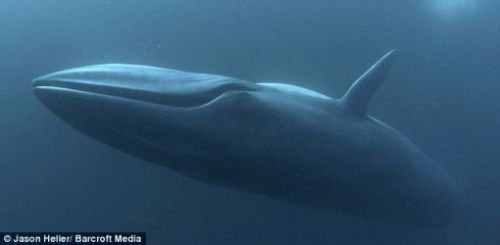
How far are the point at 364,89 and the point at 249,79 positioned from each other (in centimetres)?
876

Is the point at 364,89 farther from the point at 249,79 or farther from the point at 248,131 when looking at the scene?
the point at 249,79

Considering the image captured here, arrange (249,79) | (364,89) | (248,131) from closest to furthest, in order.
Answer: (248,131) → (364,89) → (249,79)

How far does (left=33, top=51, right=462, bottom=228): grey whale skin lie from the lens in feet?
21.4

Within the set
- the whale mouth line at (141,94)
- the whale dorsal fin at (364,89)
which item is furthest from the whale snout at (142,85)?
the whale dorsal fin at (364,89)

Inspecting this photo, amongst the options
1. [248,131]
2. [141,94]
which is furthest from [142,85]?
[248,131]

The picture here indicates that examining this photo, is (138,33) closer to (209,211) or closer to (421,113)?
(209,211)

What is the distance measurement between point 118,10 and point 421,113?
10843 mm

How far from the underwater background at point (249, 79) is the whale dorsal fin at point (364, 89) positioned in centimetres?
774

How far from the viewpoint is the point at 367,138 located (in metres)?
7.76

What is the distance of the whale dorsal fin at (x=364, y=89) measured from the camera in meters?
7.88

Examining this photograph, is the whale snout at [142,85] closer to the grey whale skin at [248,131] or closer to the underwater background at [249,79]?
the grey whale skin at [248,131]

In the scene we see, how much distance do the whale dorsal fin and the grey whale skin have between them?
0.6 inches

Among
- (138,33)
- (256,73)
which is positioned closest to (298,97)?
(256,73)

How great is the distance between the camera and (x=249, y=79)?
16.5 metres
